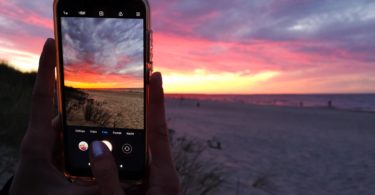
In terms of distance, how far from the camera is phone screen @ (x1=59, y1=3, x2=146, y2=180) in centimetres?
181

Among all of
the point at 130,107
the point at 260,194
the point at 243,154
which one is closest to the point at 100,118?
the point at 130,107

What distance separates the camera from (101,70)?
188 cm

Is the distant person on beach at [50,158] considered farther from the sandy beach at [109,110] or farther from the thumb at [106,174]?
the sandy beach at [109,110]

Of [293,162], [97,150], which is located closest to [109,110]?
[97,150]

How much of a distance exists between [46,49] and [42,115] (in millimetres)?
341

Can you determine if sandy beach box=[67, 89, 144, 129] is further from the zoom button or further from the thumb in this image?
the thumb

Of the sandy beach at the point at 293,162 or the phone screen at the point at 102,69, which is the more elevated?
the phone screen at the point at 102,69

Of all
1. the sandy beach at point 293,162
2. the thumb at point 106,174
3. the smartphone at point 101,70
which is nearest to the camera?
the thumb at point 106,174

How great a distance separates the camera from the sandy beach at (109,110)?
1.82 metres

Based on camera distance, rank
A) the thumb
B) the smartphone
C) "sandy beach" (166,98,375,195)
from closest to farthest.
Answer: the thumb → the smartphone → "sandy beach" (166,98,375,195)

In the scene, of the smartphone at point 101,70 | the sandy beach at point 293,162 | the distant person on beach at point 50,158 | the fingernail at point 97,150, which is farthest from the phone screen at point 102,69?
the sandy beach at point 293,162

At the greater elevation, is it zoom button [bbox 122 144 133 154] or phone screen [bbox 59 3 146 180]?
phone screen [bbox 59 3 146 180]

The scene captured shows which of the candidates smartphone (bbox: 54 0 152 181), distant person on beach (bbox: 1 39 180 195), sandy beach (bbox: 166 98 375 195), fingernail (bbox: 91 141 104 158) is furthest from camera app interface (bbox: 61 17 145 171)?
sandy beach (bbox: 166 98 375 195)

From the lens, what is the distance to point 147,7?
1.79 meters
